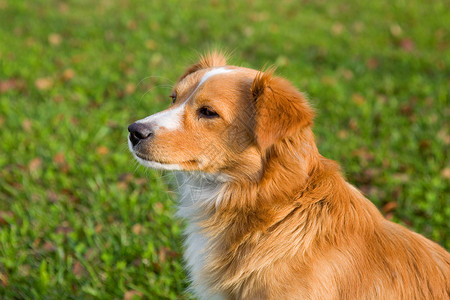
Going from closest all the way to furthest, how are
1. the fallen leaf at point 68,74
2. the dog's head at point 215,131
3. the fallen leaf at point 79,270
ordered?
1. the dog's head at point 215,131
2. the fallen leaf at point 79,270
3. the fallen leaf at point 68,74

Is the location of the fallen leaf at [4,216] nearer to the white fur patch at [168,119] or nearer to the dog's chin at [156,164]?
the dog's chin at [156,164]

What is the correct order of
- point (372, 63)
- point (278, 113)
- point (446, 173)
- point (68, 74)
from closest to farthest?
point (278, 113) → point (446, 173) → point (68, 74) → point (372, 63)

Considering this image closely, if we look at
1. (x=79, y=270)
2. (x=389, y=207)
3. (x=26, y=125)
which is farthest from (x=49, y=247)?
(x=389, y=207)

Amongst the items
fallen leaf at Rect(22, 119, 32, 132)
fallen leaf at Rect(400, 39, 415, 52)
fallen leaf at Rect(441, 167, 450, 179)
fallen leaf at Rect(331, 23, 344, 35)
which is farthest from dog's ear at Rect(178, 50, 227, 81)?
fallen leaf at Rect(331, 23, 344, 35)

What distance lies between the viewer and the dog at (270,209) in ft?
6.90

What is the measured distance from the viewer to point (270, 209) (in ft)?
7.52

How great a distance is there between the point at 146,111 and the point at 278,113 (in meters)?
3.54

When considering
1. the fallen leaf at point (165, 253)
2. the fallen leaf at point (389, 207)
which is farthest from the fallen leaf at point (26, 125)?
the fallen leaf at point (389, 207)

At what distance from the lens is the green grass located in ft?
11.1

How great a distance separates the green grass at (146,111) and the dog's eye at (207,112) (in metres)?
1.36

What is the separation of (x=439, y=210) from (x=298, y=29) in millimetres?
5352

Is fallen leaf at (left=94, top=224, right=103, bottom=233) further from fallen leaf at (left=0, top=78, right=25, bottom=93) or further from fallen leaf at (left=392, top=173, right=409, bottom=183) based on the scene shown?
fallen leaf at (left=0, top=78, right=25, bottom=93)

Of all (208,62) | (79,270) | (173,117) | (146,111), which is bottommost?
(79,270)

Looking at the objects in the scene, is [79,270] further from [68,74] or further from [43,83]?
[68,74]
